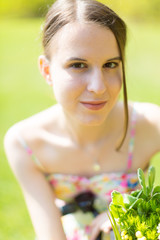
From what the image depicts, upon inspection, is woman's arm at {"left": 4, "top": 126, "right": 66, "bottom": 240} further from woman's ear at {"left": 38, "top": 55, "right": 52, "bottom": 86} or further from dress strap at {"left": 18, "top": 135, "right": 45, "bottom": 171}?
woman's ear at {"left": 38, "top": 55, "right": 52, "bottom": 86}

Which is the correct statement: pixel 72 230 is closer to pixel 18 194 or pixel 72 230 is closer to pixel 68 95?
pixel 68 95

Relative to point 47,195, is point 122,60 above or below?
above

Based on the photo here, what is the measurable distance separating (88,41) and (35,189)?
1.06 metres

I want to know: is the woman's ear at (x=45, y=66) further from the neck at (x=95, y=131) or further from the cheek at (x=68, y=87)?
the neck at (x=95, y=131)

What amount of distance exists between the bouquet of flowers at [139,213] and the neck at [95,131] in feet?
3.50

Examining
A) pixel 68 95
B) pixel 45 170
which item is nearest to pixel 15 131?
pixel 45 170

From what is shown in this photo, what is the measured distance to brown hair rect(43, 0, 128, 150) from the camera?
2.46 m

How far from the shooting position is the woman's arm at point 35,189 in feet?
9.33

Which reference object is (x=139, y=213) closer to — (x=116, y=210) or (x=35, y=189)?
(x=116, y=210)

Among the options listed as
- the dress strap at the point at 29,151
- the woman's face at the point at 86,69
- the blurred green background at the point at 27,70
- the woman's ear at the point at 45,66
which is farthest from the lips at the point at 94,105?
the dress strap at the point at 29,151

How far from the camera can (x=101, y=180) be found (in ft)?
9.87

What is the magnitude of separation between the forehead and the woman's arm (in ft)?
2.62

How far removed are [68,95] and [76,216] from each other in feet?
3.18

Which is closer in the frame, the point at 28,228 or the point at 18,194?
the point at 28,228
